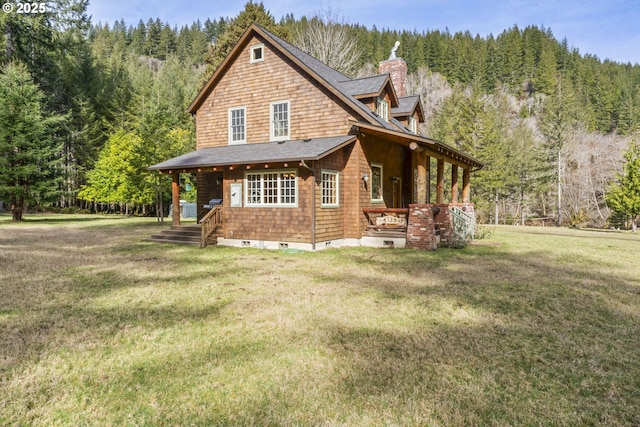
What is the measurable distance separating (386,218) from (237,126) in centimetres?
777

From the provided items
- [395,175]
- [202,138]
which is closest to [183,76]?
[202,138]

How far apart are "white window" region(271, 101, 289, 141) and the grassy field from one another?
7.96 meters

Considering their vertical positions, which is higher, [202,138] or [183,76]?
[183,76]

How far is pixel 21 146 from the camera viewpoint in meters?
24.1

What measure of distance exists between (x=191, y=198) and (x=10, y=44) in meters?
18.2

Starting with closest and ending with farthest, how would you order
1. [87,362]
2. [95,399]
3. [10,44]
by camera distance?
1. [95,399]
2. [87,362]
3. [10,44]

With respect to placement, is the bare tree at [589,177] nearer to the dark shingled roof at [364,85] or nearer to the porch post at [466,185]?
the porch post at [466,185]

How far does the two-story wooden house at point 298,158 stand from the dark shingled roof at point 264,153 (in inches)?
2.0

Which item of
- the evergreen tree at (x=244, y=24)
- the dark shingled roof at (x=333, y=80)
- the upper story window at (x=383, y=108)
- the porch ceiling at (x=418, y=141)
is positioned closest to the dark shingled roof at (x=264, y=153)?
the porch ceiling at (x=418, y=141)

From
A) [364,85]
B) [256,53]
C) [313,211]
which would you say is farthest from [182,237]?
[364,85]

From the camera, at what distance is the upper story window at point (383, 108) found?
626 inches

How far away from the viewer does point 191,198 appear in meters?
33.5

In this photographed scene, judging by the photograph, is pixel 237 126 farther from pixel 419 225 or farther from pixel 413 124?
pixel 413 124

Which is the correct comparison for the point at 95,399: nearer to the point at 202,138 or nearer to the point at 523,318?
the point at 523,318
